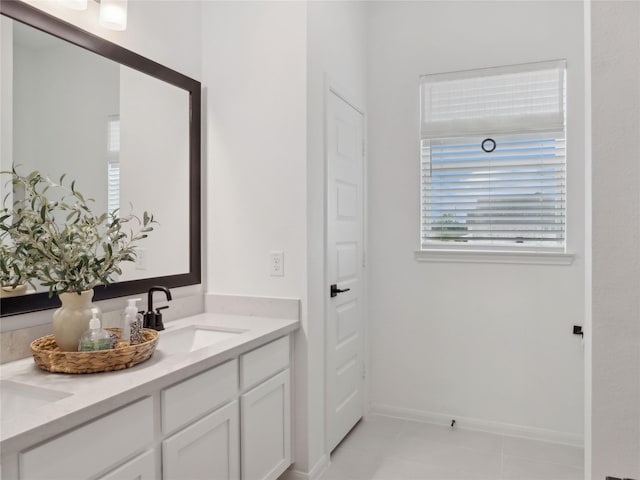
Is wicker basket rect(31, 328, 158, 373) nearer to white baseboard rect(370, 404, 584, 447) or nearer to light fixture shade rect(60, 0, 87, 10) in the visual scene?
light fixture shade rect(60, 0, 87, 10)

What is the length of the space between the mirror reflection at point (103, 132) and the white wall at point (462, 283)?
4.80ft

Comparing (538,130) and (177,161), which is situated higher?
(538,130)

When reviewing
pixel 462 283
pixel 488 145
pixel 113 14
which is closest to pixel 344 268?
pixel 462 283

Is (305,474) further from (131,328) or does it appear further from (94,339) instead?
(94,339)

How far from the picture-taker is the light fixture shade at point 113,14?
178cm

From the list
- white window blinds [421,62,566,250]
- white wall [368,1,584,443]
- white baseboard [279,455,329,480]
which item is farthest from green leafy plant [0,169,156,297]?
white window blinds [421,62,566,250]

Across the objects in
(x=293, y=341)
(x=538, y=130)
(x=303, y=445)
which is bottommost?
(x=303, y=445)

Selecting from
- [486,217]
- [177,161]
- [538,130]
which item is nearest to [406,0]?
[538,130]

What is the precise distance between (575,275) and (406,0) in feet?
6.98

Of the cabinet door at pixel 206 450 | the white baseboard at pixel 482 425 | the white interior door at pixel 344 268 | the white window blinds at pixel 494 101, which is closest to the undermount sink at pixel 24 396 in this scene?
the cabinet door at pixel 206 450

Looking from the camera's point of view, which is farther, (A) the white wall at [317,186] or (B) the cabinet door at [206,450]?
(A) the white wall at [317,186]

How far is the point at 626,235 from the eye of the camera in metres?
0.84

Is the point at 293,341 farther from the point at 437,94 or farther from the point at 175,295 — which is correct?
the point at 437,94

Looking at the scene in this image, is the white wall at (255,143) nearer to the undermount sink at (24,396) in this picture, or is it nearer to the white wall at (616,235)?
the undermount sink at (24,396)
